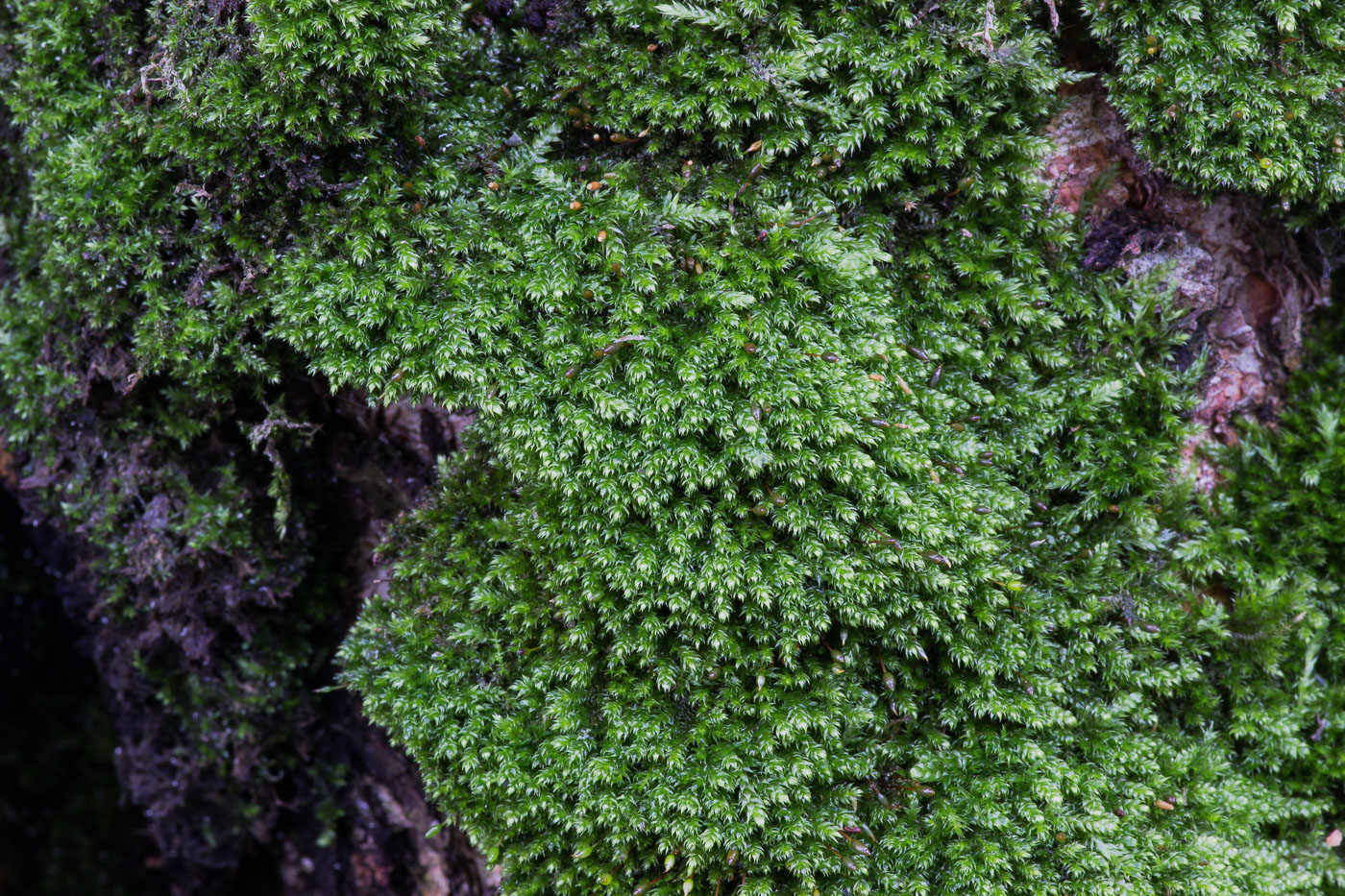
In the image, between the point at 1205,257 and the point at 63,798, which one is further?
the point at 63,798

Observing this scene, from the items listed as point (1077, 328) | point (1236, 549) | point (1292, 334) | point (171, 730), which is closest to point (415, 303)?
point (1077, 328)

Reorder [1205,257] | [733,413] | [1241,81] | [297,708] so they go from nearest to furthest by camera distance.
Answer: [733,413], [1241,81], [1205,257], [297,708]

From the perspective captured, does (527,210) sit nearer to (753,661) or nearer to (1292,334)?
(753,661)

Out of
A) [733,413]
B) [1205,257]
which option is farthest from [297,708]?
[1205,257]

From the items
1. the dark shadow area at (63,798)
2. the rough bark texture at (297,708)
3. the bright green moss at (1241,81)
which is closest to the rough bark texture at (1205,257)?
the bright green moss at (1241,81)

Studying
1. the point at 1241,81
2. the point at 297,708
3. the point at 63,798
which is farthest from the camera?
the point at 63,798

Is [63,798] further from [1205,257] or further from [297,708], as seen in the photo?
[1205,257]
